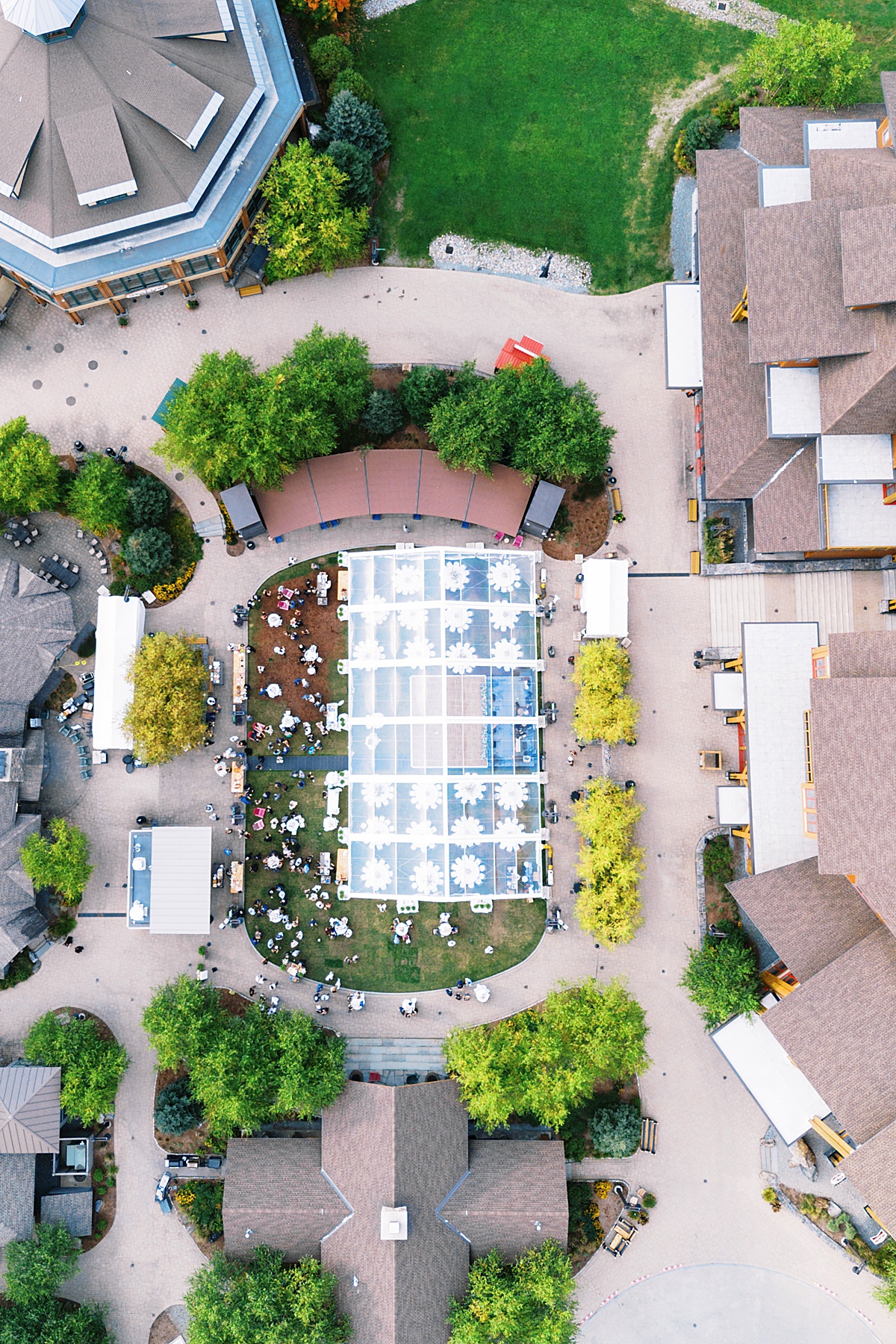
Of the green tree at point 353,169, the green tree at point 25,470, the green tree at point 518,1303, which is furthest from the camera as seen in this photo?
the green tree at point 353,169

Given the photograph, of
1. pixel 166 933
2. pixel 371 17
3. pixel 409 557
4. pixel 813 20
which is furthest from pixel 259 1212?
pixel 813 20

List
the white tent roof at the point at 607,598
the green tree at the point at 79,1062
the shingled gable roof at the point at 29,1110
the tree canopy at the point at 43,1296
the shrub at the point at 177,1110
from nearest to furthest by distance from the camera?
the tree canopy at the point at 43,1296 → the shingled gable roof at the point at 29,1110 → the green tree at the point at 79,1062 → the shrub at the point at 177,1110 → the white tent roof at the point at 607,598

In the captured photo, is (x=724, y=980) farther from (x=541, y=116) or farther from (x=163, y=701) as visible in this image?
(x=541, y=116)

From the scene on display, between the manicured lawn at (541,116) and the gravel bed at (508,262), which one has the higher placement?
the manicured lawn at (541,116)

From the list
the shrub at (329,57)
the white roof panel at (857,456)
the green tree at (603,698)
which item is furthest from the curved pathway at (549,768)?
the shrub at (329,57)

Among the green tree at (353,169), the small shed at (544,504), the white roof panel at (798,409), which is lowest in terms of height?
the small shed at (544,504)

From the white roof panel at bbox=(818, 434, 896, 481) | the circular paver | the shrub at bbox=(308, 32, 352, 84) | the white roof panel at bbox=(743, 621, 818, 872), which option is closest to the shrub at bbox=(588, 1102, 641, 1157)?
the circular paver

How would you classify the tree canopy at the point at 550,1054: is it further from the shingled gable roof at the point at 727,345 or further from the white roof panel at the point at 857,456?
the white roof panel at the point at 857,456
